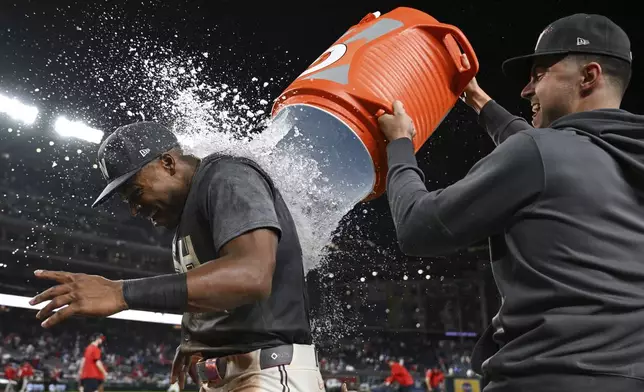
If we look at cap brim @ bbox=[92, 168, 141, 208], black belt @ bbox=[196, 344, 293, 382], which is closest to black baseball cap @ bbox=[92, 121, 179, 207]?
cap brim @ bbox=[92, 168, 141, 208]

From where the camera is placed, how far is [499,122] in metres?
2.73

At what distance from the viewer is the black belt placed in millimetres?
2182

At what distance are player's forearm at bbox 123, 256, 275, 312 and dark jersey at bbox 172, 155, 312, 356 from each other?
17 centimetres

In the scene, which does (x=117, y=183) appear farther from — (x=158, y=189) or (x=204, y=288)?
(x=204, y=288)

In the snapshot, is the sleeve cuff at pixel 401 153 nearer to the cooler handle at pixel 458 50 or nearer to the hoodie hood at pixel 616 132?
the hoodie hood at pixel 616 132

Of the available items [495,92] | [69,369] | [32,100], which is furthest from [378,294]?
[495,92]

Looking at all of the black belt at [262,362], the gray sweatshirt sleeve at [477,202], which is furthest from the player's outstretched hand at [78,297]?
the gray sweatshirt sleeve at [477,202]

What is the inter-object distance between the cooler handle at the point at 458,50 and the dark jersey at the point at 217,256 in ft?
3.22

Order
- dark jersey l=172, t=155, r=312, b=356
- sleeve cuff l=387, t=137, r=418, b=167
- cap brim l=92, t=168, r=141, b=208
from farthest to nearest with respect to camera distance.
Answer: cap brim l=92, t=168, r=141, b=208 → dark jersey l=172, t=155, r=312, b=356 → sleeve cuff l=387, t=137, r=418, b=167

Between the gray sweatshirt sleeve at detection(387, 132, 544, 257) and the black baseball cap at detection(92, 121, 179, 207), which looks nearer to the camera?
the gray sweatshirt sleeve at detection(387, 132, 544, 257)

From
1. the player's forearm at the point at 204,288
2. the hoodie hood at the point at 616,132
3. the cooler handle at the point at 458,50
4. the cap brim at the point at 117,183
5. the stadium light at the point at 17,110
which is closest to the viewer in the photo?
the hoodie hood at the point at 616,132

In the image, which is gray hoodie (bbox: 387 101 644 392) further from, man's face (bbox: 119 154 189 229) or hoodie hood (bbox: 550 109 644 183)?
man's face (bbox: 119 154 189 229)

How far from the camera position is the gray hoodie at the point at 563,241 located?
148cm

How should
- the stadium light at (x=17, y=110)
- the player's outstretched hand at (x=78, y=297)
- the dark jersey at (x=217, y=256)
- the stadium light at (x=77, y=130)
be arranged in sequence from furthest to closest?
the stadium light at (x=77, y=130), the stadium light at (x=17, y=110), the dark jersey at (x=217, y=256), the player's outstretched hand at (x=78, y=297)
